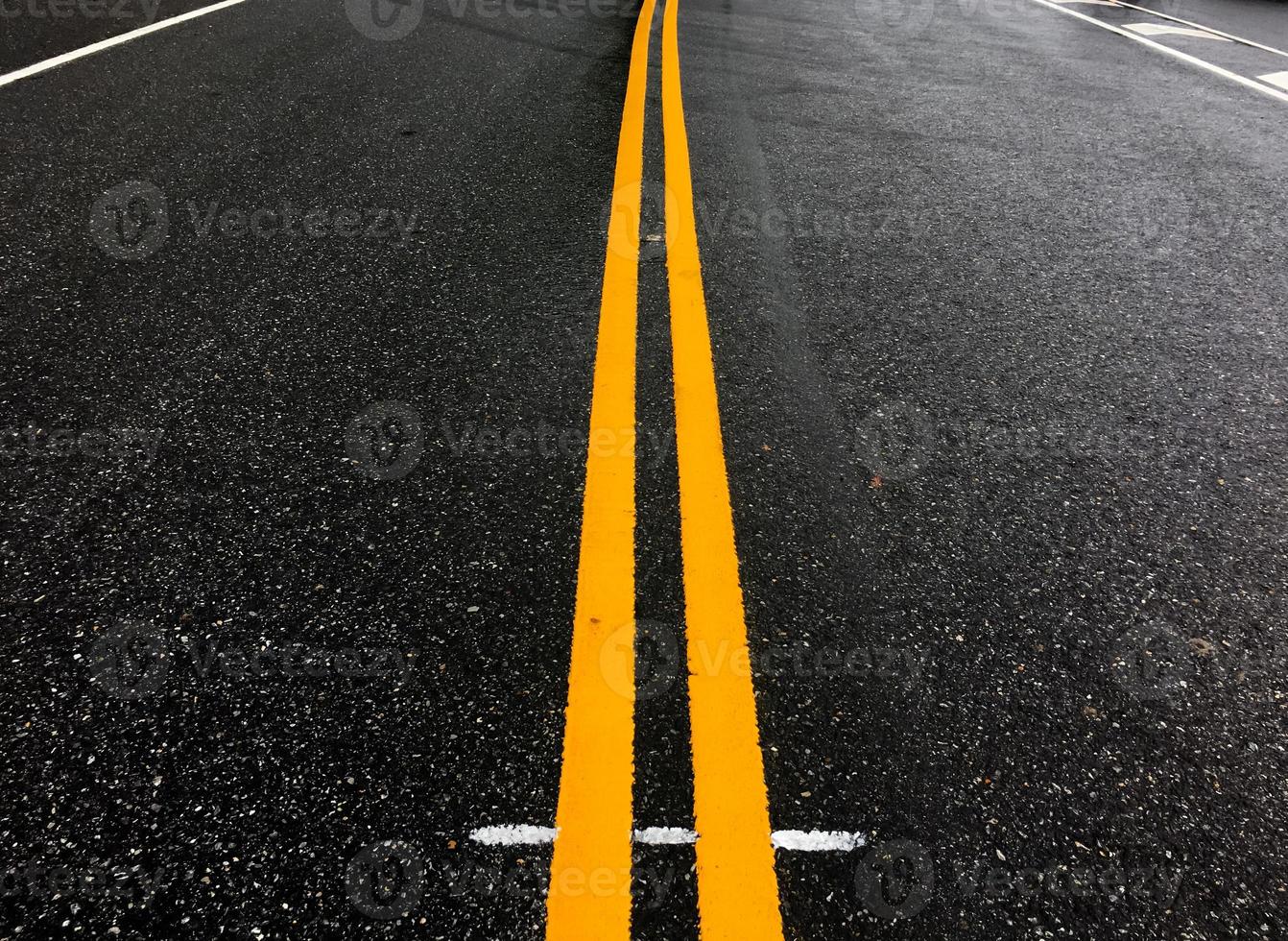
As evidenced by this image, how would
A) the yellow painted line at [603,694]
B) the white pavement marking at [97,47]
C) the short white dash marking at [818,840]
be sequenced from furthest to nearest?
the white pavement marking at [97,47] → the short white dash marking at [818,840] → the yellow painted line at [603,694]

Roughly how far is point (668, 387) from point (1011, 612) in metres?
1.39

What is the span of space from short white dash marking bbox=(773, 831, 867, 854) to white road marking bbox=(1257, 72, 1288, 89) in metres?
9.12

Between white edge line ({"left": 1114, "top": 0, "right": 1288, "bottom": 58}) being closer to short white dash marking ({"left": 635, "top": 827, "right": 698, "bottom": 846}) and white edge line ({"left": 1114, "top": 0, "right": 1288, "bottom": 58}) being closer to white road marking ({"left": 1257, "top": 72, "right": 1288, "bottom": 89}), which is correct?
white road marking ({"left": 1257, "top": 72, "right": 1288, "bottom": 89})

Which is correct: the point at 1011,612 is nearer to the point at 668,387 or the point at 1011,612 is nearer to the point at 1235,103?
the point at 668,387

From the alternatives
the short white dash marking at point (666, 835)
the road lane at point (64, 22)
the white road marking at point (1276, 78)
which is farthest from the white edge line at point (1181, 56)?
the road lane at point (64, 22)

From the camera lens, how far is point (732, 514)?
9.07 feet

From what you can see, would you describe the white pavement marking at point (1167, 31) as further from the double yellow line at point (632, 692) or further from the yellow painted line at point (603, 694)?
the yellow painted line at point (603, 694)

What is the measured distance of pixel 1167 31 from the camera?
10.8 metres

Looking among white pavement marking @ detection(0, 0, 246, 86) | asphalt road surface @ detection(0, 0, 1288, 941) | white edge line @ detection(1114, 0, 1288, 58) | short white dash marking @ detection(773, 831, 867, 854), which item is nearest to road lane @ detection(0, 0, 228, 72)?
white pavement marking @ detection(0, 0, 246, 86)

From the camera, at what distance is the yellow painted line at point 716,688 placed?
1.76 meters

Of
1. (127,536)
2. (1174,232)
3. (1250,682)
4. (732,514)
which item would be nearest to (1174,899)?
(1250,682)

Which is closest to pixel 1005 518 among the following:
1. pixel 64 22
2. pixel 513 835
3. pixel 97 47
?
pixel 513 835

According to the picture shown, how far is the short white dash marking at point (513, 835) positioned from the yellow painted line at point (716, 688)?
0.30 meters

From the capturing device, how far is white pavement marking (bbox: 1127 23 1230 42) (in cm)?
1054
